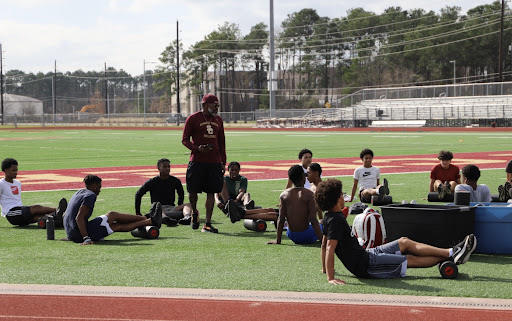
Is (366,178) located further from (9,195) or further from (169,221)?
(9,195)

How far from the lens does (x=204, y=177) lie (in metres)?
11.6

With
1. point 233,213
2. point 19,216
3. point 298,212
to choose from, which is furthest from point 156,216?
point 19,216

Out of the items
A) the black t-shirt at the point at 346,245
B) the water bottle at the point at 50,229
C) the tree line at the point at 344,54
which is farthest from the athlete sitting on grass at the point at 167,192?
the tree line at the point at 344,54

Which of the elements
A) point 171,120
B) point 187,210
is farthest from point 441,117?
point 187,210

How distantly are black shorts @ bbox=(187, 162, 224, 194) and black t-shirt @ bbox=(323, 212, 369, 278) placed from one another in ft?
13.1

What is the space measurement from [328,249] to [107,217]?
168 inches

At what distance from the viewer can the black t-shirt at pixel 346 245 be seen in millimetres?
7727

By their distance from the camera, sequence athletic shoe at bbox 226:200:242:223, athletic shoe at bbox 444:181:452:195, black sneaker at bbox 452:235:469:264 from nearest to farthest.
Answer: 1. black sneaker at bbox 452:235:469:264
2. athletic shoe at bbox 226:200:242:223
3. athletic shoe at bbox 444:181:452:195

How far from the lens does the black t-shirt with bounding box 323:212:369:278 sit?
25.3 ft

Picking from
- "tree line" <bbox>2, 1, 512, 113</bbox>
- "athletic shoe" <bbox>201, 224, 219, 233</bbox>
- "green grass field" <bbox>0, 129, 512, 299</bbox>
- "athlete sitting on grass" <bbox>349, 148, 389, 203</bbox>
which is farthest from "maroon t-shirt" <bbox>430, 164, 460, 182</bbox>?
"tree line" <bbox>2, 1, 512, 113</bbox>

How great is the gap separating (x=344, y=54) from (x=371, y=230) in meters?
126

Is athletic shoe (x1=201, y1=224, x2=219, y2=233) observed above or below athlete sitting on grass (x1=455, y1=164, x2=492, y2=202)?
below

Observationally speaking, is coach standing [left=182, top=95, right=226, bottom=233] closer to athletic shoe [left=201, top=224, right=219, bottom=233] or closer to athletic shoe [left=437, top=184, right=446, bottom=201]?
athletic shoe [left=201, top=224, right=219, bottom=233]

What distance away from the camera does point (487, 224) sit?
29.7 ft
